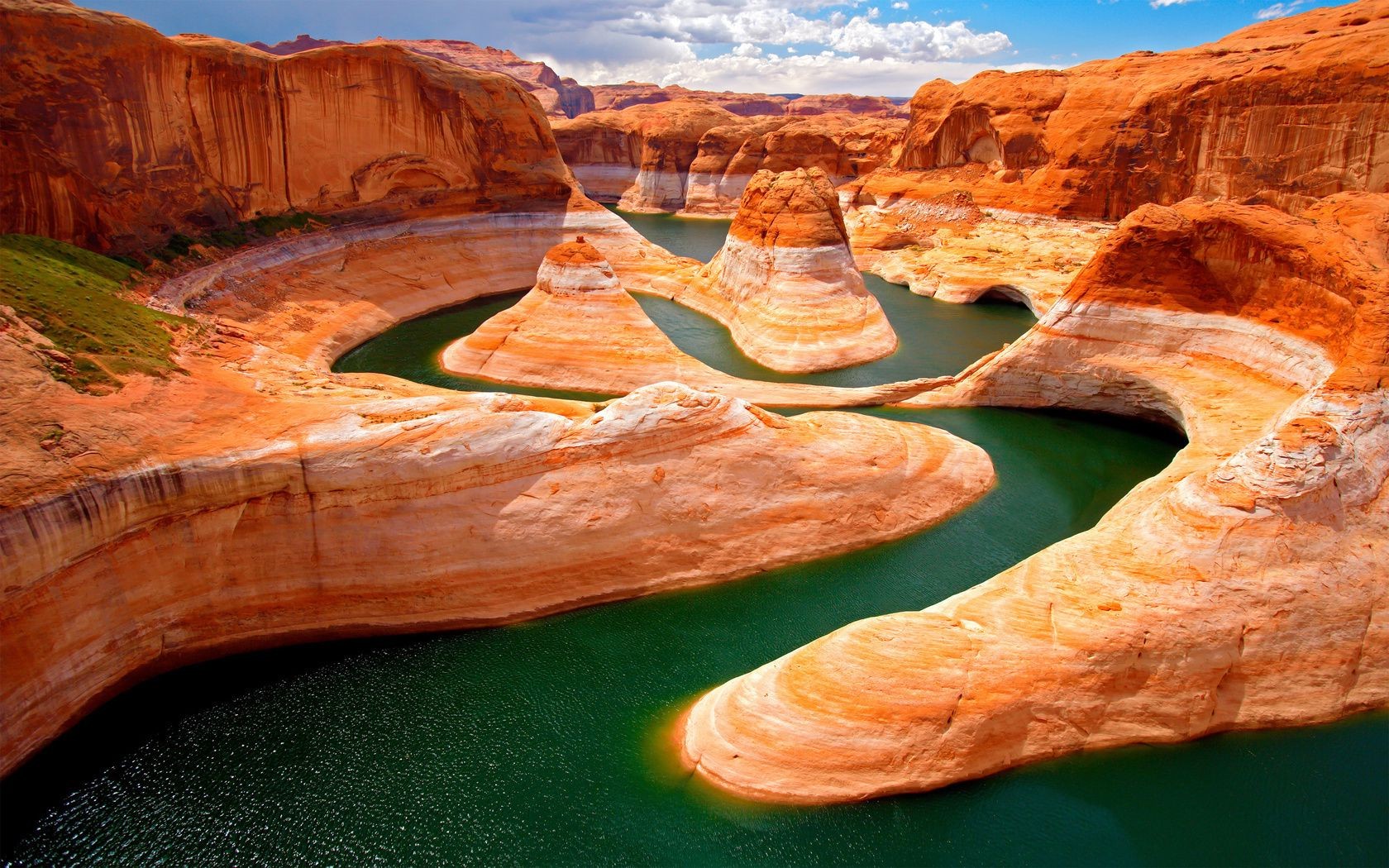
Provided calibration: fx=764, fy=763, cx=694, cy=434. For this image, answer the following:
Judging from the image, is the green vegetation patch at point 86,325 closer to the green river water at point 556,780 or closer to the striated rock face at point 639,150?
the green river water at point 556,780

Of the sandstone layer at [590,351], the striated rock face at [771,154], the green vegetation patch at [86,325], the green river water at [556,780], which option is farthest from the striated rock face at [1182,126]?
the green vegetation patch at [86,325]

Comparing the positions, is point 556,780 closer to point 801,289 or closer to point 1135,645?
point 1135,645


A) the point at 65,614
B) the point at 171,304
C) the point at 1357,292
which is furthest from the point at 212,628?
the point at 1357,292

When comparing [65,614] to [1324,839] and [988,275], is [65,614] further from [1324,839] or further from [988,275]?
[988,275]

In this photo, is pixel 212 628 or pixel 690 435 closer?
pixel 212 628

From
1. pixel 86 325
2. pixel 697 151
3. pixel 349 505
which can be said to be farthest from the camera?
pixel 697 151

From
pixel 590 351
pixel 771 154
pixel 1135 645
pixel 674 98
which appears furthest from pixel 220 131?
pixel 674 98

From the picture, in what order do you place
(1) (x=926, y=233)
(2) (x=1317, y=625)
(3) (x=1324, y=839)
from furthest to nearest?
(1) (x=926, y=233)
(2) (x=1317, y=625)
(3) (x=1324, y=839)
